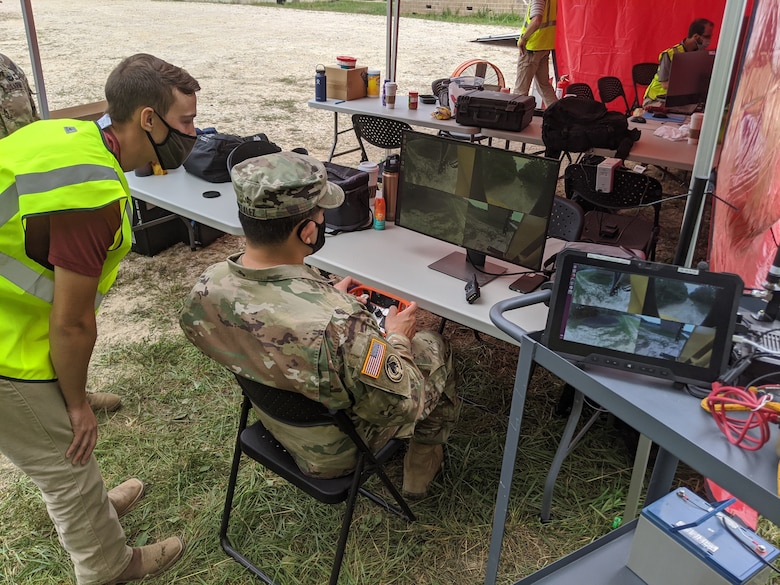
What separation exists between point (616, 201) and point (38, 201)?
11.2ft

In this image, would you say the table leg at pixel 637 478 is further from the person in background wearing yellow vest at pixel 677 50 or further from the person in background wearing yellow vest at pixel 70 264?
the person in background wearing yellow vest at pixel 677 50

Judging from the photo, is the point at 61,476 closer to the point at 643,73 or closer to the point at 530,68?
the point at 530,68

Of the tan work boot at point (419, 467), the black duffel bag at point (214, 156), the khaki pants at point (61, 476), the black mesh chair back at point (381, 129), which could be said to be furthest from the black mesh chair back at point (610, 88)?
the khaki pants at point (61, 476)

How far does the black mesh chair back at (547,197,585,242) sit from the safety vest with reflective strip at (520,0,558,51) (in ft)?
16.2

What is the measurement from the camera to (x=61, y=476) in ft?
5.59

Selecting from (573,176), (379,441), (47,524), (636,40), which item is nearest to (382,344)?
(379,441)

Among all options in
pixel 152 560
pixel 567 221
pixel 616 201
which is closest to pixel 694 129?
pixel 616 201

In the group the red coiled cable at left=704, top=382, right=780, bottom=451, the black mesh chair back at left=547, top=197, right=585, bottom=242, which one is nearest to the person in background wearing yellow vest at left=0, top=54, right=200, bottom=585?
the red coiled cable at left=704, top=382, right=780, bottom=451

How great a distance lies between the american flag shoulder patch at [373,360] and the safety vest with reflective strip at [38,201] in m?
0.72

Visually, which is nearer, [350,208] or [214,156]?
[350,208]

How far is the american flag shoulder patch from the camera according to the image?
1558mm

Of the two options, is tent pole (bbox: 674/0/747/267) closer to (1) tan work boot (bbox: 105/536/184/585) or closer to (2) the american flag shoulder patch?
(2) the american flag shoulder patch

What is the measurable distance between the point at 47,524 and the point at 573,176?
3325 millimetres

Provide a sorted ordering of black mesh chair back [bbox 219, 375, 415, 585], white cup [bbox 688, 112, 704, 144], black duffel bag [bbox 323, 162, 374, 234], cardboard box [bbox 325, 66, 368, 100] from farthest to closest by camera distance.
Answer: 1. cardboard box [bbox 325, 66, 368, 100]
2. white cup [bbox 688, 112, 704, 144]
3. black duffel bag [bbox 323, 162, 374, 234]
4. black mesh chair back [bbox 219, 375, 415, 585]
